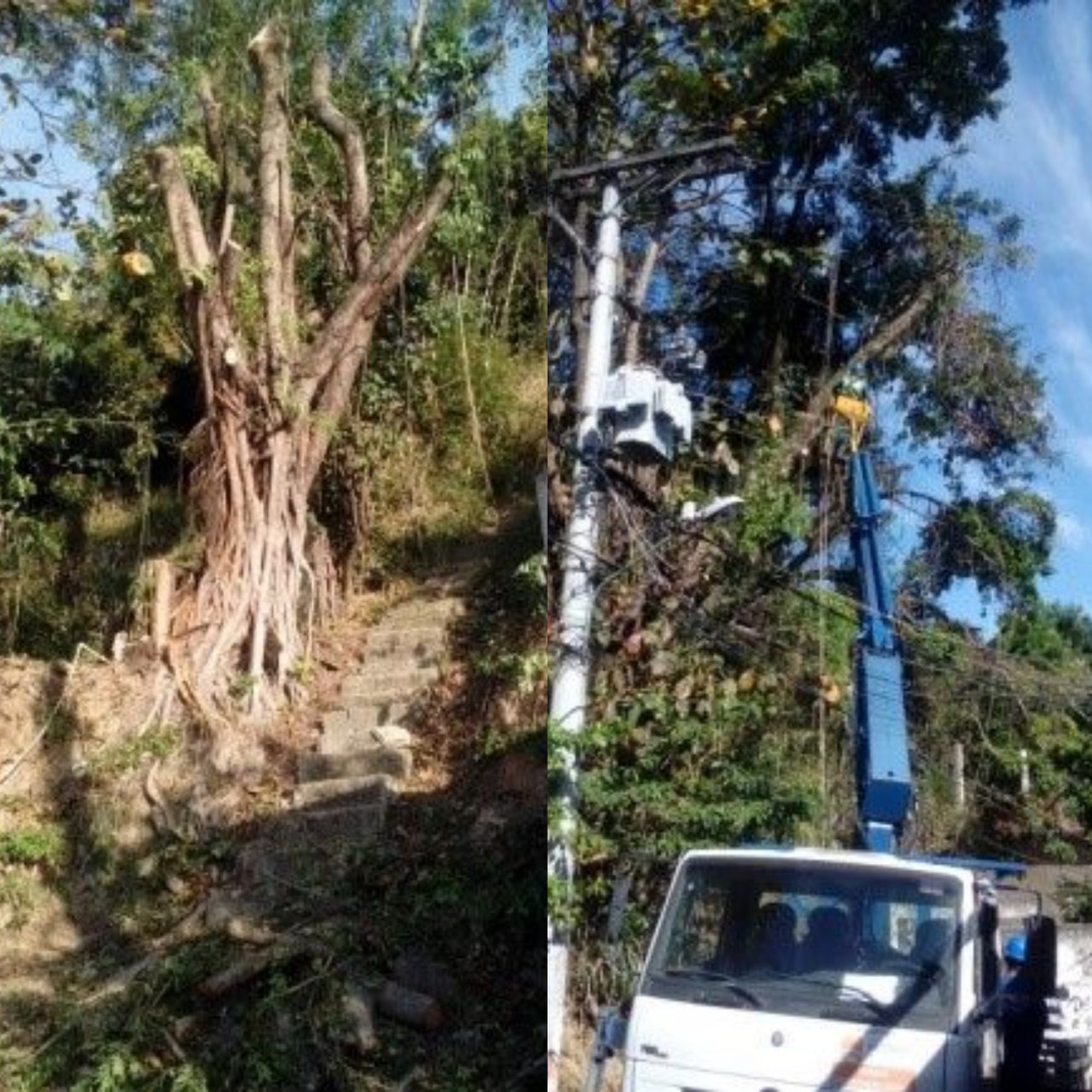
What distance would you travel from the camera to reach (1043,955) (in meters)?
2.77

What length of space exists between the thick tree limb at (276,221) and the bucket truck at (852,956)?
1.49 meters

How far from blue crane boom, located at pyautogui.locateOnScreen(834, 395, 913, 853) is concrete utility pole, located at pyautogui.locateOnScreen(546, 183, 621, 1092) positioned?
0.39 m

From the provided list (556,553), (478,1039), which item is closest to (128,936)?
Answer: (478,1039)

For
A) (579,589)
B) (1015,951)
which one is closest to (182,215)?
(579,589)

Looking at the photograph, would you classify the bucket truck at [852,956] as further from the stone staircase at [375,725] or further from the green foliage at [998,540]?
the stone staircase at [375,725]

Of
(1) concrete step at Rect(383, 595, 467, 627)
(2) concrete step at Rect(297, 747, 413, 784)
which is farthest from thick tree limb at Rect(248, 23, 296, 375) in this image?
(2) concrete step at Rect(297, 747, 413, 784)

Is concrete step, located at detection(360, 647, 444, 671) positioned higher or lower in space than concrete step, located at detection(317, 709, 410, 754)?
higher

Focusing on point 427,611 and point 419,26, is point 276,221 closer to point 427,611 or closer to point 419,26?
point 419,26

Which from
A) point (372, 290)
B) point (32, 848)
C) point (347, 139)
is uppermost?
point (347, 139)

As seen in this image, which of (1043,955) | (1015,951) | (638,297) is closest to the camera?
(1043,955)

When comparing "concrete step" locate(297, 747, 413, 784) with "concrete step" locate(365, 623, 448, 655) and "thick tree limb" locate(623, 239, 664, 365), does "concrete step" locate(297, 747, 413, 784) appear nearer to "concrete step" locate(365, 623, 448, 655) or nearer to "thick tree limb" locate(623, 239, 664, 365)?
"concrete step" locate(365, 623, 448, 655)

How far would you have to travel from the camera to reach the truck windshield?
287 cm

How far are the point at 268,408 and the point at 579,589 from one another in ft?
4.01

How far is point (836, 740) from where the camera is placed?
300cm
